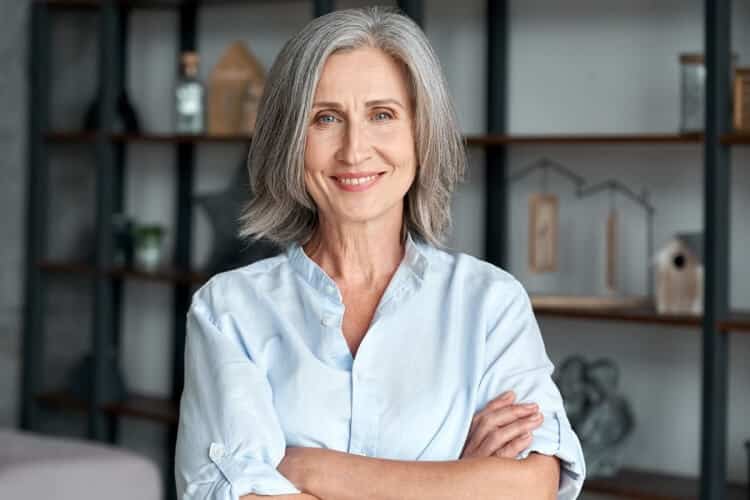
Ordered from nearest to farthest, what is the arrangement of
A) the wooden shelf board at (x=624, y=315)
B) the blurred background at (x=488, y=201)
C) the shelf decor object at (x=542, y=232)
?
the wooden shelf board at (x=624, y=315) < the blurred background at (x=488, y=201) < the shelf decor object at (x=542, y=232)

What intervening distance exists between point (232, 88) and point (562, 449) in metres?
2.91

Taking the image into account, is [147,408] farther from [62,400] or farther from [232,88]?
[232,88]

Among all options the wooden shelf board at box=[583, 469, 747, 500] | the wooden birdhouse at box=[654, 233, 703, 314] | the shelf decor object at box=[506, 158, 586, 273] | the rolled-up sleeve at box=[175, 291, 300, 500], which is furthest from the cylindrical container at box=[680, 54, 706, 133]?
the rolled-up sleeve at box=[175, 291, 300, 500]

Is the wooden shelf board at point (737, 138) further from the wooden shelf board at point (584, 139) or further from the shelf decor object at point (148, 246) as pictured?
the shelf decor object at point (148, 246)

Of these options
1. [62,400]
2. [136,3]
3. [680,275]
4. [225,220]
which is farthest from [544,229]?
[62,400]

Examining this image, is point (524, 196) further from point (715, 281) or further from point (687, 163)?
point (715, 281)

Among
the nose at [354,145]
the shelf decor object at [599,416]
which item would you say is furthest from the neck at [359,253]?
the shelf decor object at [599,416]

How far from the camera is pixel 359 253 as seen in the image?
1864mm

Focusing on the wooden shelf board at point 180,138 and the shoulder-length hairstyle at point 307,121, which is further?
the wooden shelf board at point 180,138

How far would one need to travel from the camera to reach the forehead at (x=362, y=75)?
1721 millimetres

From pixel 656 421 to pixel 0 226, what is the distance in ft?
8.66

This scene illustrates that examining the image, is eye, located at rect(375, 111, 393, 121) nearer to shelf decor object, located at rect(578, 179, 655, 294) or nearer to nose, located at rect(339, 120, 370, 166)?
nose, located at rect(339, 120, 370, 166)

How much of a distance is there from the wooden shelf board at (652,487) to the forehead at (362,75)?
2130mm

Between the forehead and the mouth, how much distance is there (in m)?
0.11
